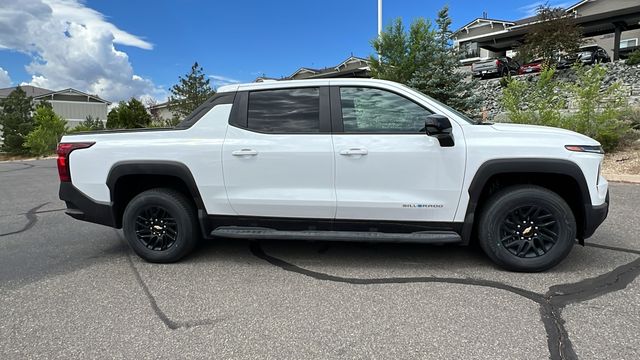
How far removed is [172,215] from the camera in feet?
13.1

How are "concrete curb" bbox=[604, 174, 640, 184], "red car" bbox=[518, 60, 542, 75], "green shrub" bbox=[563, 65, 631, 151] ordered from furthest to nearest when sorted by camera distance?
"red car" bbox=[518, 60, 542, 75], "green shrub" bbox=[563, 65, 631, 151], "concrete curb" bbox=[604, 174, 640, 184]

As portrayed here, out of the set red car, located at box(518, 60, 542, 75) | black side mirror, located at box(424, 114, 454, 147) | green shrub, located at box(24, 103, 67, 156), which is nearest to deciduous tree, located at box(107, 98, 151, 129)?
green shrub, located at box(24, 103, 67, 156)

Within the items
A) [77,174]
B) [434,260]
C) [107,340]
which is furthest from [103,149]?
[434,260]

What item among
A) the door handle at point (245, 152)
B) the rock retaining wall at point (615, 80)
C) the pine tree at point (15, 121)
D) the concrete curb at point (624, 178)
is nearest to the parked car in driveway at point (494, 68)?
the rock retaining wall at point (615, 80)

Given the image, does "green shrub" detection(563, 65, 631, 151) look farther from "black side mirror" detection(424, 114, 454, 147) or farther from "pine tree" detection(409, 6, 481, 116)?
"black side mirror" detection(424, 114, 454, 147)

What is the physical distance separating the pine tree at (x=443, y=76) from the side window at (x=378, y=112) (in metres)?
9.63

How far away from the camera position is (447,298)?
10.4 feet

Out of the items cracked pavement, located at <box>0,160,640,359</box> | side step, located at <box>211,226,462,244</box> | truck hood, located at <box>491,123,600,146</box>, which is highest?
truck hood, located at <box>491,123,600,146</box>

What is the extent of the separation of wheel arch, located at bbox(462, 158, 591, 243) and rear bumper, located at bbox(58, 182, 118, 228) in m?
3.56

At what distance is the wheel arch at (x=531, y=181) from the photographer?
340 centimetres

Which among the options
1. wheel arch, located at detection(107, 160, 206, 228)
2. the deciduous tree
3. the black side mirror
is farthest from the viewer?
the deciduous tree

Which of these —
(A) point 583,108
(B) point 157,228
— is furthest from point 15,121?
(A) point 583,108

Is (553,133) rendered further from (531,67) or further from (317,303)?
(531,67)

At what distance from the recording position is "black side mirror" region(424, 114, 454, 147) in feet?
10.9
